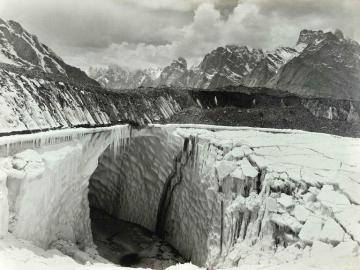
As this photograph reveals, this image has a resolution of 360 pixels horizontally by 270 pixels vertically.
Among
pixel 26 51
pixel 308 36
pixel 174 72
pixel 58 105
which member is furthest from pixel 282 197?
pixel 174 72

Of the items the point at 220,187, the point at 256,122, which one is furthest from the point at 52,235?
the point at 256,122

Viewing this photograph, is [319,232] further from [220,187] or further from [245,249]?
[220,187]

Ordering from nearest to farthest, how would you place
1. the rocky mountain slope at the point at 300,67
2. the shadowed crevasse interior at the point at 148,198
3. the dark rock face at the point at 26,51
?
the shadowed crevasse interior at the point at 148,198, the dark rock face at the point at 26,51, the rocky mountain slope at the point at 300,67

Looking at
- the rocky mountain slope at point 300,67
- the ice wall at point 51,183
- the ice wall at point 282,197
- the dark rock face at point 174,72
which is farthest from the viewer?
the dark rock face at point 174,72

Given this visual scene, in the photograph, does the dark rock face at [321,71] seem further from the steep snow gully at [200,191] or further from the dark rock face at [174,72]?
the dark rock face at [174,72]

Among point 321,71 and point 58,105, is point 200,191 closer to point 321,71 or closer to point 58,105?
point 58,105

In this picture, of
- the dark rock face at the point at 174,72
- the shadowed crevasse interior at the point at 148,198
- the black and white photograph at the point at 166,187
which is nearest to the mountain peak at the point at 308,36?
the black and white photograph at the point at 166,187
